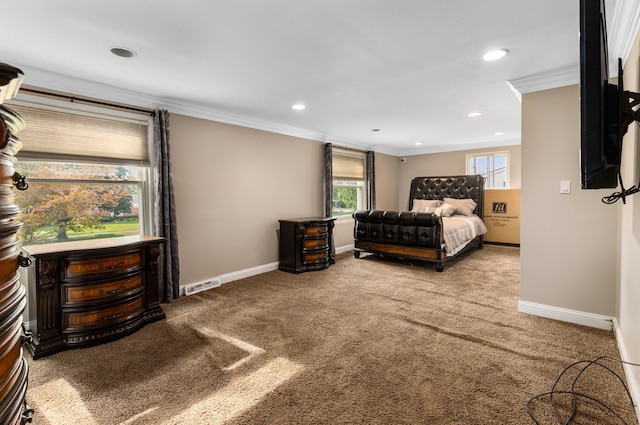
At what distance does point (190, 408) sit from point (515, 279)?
4160 millimetres

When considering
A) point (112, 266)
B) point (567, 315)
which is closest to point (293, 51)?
point (112, 266)

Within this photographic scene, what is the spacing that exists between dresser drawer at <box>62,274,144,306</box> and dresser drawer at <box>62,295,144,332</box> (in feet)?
0.27

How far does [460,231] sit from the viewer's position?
209 inches

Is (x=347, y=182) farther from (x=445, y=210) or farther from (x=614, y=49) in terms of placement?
(x=614, y=49)

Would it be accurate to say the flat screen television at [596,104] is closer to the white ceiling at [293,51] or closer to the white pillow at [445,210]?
the white ceiling at [293,51]

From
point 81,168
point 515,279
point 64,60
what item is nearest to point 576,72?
point 515,279

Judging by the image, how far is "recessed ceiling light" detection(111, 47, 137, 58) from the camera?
230 centimetres

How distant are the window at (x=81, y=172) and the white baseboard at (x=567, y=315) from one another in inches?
157

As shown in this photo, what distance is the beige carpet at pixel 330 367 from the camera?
1.71 metres

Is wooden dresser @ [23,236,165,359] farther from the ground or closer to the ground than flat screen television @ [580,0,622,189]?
closer to the ground

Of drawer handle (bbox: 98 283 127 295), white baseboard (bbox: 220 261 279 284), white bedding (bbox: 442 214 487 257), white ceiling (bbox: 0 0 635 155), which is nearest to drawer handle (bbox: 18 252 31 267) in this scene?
white ceiling (bbox: 0 0 635 155)

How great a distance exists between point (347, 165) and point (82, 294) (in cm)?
484

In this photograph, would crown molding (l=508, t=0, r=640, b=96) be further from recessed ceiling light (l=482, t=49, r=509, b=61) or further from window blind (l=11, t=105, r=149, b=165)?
window blind (l=11, t=105, r=149, b=165)

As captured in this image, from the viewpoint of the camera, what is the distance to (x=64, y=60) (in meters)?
2.47
